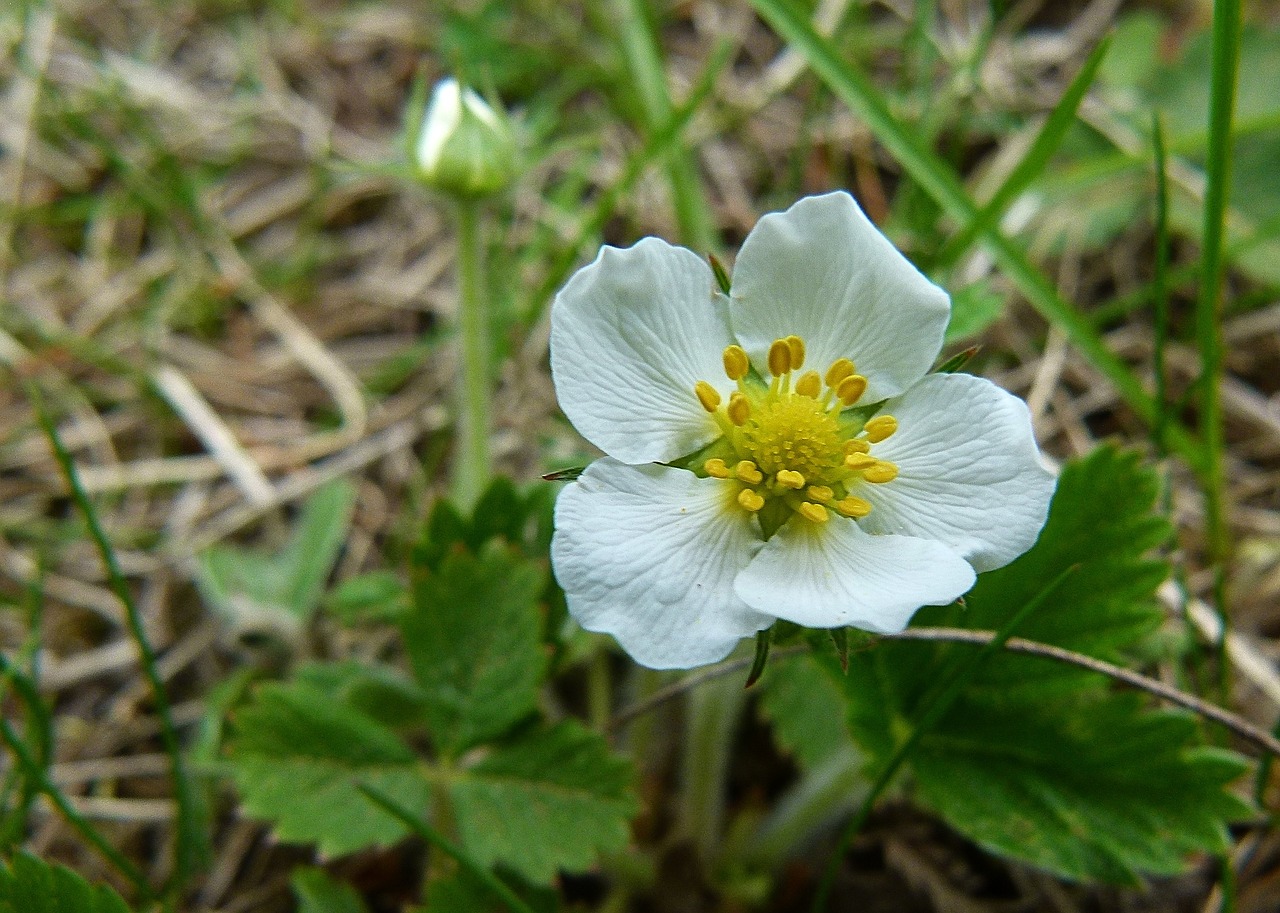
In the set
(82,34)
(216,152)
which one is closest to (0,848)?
(216,152)

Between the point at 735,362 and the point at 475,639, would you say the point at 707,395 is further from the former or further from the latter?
the point at 475,639

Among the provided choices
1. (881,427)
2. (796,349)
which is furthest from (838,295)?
(881,427)

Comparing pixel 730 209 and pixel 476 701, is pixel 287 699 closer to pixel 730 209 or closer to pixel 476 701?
pixel 476 701

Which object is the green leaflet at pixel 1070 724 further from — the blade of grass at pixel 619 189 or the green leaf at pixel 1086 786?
the blade of grass at pixel 619 189

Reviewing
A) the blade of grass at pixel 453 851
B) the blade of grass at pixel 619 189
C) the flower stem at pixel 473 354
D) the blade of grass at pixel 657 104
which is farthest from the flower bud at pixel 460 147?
the blade of grass at pixel 453 851

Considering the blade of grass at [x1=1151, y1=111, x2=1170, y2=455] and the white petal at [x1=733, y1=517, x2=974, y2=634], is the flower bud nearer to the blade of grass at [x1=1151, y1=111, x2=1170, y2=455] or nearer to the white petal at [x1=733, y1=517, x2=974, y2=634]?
the white petal at [x1=733, y1=517, x2=974, y2=634]

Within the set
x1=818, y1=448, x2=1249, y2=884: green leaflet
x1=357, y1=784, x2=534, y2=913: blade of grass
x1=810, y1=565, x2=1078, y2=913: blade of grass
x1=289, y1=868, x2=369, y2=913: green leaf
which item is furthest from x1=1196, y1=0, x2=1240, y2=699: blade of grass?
x1=289, y1=868, x2=369, y2=913: green leaf
